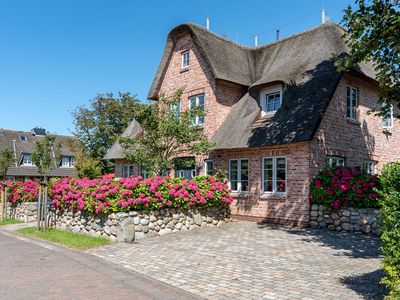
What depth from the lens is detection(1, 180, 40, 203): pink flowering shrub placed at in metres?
17.2

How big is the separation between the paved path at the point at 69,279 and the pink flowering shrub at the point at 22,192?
8.08 meters

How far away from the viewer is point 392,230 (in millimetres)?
5004

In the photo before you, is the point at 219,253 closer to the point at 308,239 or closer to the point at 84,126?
the point at 308,239

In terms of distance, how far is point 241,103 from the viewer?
1731cm

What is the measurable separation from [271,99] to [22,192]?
12.6 metres

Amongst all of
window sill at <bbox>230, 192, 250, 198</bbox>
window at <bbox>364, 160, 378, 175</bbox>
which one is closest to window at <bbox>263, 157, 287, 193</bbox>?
window sill at <bbox>230, 192, 250, 198</bbox>

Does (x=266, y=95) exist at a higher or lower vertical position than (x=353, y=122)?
higher

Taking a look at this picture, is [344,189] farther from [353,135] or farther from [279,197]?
[353,135]

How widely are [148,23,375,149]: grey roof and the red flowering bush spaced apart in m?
1.80

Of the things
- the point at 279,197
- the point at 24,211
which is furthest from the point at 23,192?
the point at 279,197

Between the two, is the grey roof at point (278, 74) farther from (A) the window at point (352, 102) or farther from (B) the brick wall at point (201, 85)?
(A) the window at point (352, 102)

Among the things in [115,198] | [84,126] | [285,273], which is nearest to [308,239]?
[285,273]

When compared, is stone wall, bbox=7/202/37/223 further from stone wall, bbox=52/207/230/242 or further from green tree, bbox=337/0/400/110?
green tree, bbox=337/0/400/110

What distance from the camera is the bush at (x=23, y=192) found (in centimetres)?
1725
